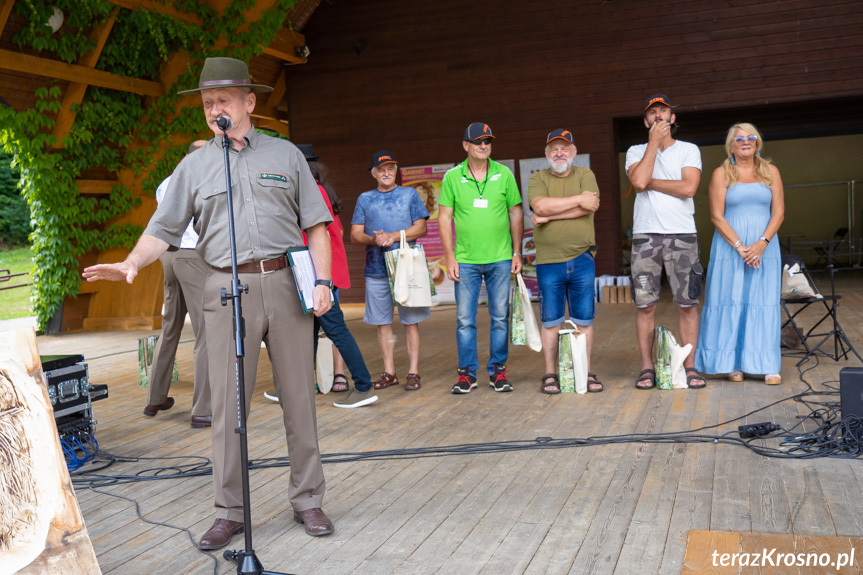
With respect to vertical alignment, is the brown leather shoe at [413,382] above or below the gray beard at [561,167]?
below

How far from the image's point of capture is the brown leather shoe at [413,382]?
A: 525cm

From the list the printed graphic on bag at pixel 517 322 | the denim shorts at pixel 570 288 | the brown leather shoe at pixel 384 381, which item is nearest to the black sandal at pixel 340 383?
the brown leather shoe at pixel 384 381

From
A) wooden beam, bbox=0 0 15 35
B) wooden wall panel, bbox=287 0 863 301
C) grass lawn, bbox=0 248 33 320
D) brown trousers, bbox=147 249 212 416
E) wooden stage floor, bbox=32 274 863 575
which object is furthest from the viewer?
grass lawn, bbox=0 248 33 320

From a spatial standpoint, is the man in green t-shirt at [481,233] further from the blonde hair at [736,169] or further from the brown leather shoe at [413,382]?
the blonde hair at [736,169]

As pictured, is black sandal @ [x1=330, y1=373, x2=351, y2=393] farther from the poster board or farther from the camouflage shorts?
the poster board

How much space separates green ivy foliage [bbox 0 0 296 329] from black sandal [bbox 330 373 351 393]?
5.31m

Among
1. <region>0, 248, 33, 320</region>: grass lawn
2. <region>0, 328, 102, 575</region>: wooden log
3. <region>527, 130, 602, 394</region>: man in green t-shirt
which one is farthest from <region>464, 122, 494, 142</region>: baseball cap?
<region>0, 248, 33, 320</region>: grass lawn

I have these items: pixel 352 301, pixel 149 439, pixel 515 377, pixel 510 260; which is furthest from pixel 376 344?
pixel 352 301

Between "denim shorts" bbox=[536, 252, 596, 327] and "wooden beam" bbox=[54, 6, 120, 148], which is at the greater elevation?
"wooden beam" bbox=[54, 6, 120, 148]

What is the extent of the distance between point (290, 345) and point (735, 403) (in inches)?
107

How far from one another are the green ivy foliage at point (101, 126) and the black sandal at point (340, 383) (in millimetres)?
5310

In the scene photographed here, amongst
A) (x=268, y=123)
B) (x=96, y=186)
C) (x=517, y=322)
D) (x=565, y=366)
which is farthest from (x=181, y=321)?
(x=268, y=123)

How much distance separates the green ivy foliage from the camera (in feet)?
29.3

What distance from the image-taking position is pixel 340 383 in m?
5.33
